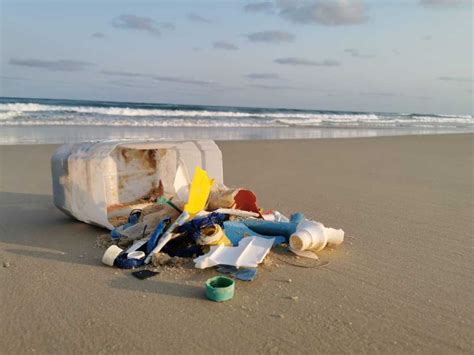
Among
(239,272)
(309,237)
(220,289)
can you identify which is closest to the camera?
(220,289)

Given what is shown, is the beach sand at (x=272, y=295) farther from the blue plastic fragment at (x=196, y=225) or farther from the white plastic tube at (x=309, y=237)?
the blue plastic fragment at (x=196, y=225)

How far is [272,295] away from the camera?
2402mm

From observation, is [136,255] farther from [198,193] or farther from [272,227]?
[272,227]

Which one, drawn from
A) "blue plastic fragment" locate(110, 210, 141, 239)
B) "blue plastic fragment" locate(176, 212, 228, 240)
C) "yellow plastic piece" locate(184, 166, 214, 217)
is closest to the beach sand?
"blue plastic fragment" locate(110, 210, 141, 239)

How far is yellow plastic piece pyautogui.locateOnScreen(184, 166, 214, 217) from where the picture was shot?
304 centimetres

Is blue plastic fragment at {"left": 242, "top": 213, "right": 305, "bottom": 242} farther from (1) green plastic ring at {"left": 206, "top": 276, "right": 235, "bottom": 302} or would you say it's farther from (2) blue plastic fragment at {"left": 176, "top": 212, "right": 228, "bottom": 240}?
(1) green plastic ring at {"left": 206, "top": 276, "right": 235, "bottom": 302}

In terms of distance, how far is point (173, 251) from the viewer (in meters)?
2.93

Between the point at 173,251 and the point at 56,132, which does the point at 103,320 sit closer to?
the point at 173,251

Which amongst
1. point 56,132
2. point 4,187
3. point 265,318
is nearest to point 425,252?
point 265,318

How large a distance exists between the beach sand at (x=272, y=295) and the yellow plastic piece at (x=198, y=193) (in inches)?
20.0

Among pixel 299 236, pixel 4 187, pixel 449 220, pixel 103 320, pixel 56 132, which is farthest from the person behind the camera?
pixel 56 132

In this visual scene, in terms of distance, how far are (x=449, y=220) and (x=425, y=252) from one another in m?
1.02

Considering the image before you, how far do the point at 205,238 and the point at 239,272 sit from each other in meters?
0.35

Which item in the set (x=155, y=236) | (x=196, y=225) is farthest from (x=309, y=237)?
(x=155, y=236)
